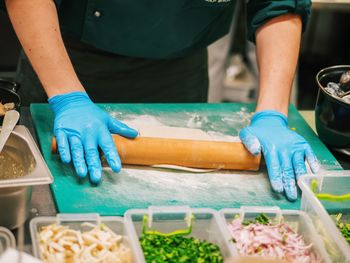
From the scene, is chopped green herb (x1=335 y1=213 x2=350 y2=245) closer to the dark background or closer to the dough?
the dough

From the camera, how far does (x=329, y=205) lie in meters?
1.95

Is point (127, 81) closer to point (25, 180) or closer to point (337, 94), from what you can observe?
point (337, 94)

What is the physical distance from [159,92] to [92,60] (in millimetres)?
341

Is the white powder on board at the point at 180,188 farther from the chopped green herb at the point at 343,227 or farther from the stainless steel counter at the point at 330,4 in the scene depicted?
the stainless steel counter at the point at 330,4

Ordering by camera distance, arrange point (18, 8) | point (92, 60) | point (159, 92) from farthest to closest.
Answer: point (159, 92), point (92, 60), point (18, 8)

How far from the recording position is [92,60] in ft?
8.36

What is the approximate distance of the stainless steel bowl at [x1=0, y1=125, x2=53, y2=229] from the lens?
158cm

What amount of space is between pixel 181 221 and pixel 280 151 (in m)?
0.53

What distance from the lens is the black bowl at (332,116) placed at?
7.19 ft

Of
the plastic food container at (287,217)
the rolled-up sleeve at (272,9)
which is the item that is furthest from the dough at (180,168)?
the rolled-up sleeve at (272,9)

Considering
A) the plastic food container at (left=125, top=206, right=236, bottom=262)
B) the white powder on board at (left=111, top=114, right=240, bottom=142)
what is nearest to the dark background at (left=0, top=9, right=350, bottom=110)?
the white powder on board at (left=111, top=114, right=240, bottom=142)

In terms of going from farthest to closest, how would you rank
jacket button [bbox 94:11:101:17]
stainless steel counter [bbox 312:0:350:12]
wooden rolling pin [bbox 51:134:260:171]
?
stainless steel counter [bbox 312:0:350:12] < jacket button [bbox 94:11:101:17] < wooden rolling pin [bbox 51:134:260:171]

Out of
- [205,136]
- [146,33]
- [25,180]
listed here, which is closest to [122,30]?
[146,33]

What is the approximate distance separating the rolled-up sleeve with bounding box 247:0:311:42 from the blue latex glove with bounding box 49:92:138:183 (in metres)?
0.79
